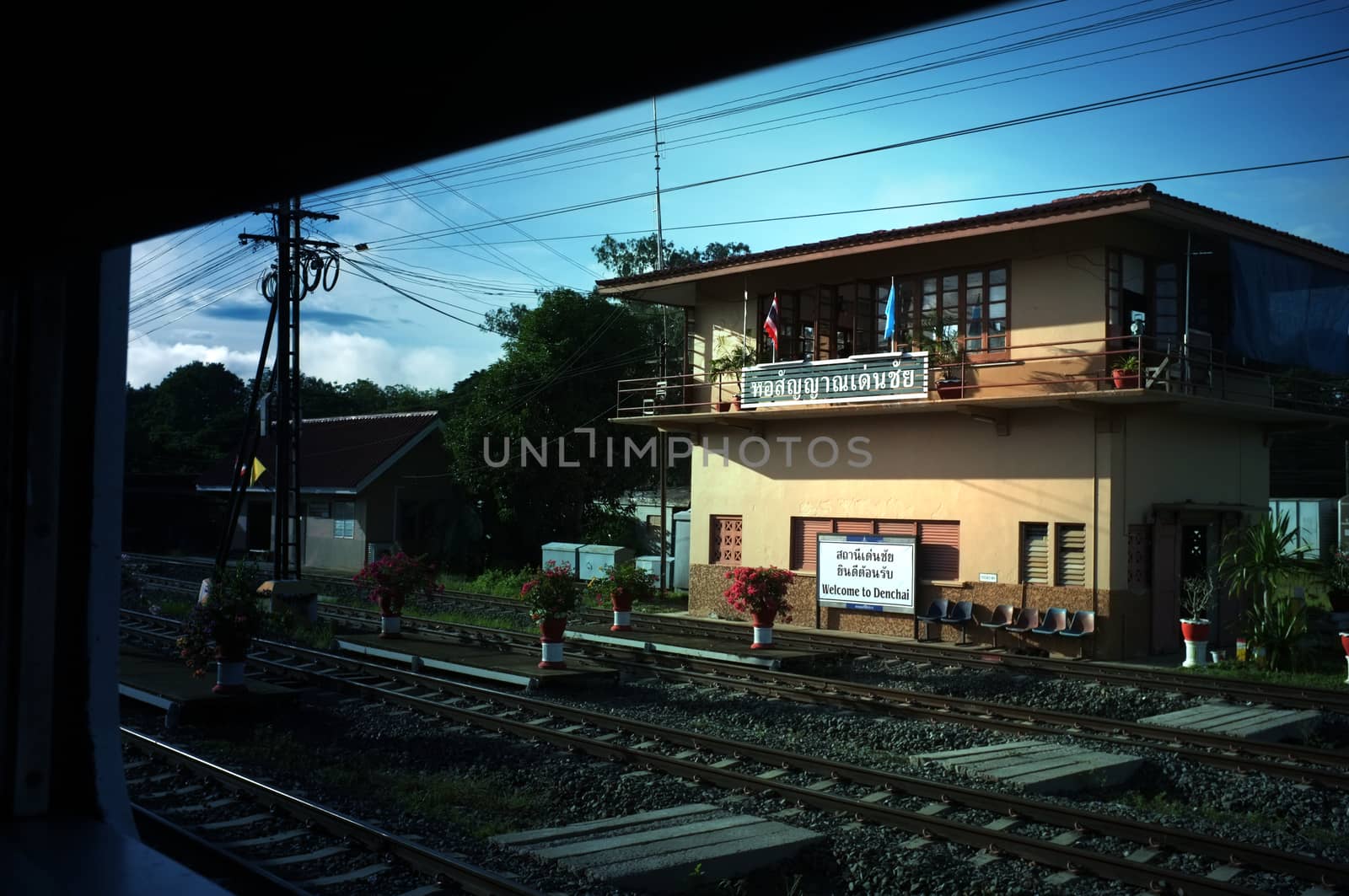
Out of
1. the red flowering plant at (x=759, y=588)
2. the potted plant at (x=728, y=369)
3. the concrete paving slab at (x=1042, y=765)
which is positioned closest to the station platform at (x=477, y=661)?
the red flowering plant at (x=759, y=588)

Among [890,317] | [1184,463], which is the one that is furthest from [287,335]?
[1184,463]

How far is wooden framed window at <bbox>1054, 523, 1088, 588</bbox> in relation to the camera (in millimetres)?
17500

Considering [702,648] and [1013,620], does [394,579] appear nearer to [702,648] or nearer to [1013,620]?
[702,648]

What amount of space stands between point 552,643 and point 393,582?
4.14 m

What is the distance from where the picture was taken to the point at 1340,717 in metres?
12.2

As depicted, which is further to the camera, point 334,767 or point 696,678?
point 696,678

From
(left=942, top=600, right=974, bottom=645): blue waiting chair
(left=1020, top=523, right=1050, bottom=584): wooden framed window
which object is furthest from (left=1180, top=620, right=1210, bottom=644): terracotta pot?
(left=942, top=600, right=974, bottom=645): blue waiting chair

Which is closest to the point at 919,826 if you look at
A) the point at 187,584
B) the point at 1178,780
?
the point at 1178,780

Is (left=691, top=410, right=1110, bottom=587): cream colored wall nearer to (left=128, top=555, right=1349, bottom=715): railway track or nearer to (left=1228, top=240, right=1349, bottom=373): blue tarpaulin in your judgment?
(left=128, top=555, right=1349, bottom=715): railway track

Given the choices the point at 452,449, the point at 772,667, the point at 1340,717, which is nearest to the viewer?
the point at 1340,717

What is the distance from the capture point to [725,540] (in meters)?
23.9

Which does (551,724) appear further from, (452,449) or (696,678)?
(452,449)

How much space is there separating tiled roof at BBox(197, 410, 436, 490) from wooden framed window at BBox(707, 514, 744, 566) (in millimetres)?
17566

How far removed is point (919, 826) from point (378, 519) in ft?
107
